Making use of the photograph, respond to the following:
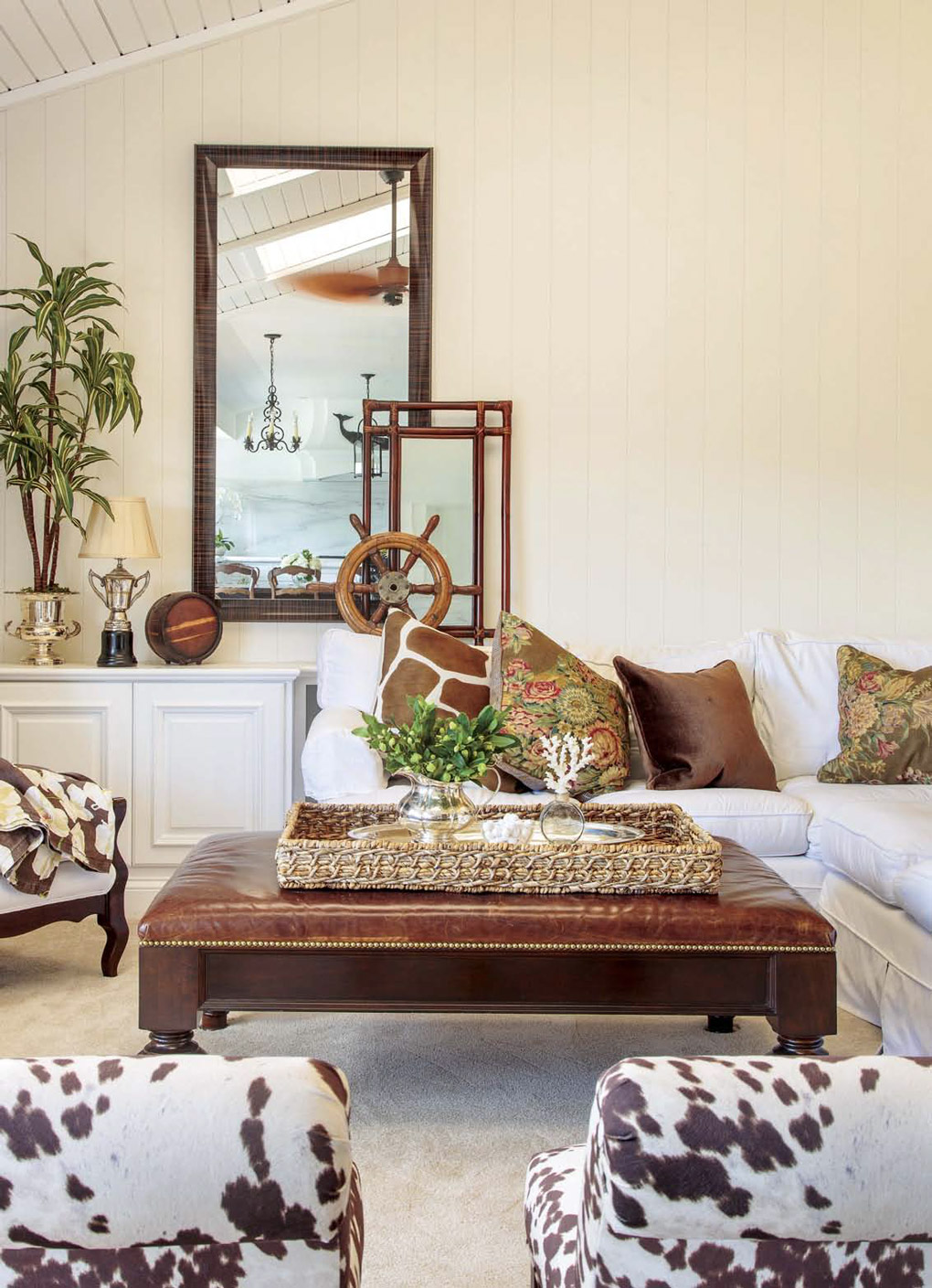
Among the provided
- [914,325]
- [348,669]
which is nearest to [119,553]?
[348,669]

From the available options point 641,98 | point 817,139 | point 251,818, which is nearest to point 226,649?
point 251,818

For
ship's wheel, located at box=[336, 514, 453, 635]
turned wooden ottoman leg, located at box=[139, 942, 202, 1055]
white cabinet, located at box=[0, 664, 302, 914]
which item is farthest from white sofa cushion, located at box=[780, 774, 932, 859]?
turned wooden ottoman leg, located at box=[139, 942, 202, 1055]

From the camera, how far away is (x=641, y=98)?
13.5 feet

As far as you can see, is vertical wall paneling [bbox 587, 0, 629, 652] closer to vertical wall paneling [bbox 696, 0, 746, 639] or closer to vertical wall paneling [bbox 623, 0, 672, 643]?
vertical wall paneling [bbox 623, 0, 672, 643]

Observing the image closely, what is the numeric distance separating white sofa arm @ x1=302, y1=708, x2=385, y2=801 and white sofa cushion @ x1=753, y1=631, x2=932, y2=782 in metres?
1.27

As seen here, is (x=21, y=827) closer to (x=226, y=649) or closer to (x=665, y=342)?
(x=226, y=649)

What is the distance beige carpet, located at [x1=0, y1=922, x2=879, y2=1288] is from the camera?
1.86 m

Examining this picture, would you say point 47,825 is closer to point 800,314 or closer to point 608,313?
point 608,313

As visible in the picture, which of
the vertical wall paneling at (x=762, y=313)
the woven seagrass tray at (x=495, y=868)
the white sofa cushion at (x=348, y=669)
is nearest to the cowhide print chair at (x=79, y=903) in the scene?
the white sofa cushion at (x=348, y=669)

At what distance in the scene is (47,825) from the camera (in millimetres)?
2889

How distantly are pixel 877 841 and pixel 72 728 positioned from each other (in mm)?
2447

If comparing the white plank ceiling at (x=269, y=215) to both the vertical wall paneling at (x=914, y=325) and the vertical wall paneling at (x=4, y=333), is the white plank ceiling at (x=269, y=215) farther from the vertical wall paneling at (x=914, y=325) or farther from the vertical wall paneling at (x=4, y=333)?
the vertical wall paneling at (x=914, y=325)

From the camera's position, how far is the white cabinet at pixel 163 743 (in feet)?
12.4

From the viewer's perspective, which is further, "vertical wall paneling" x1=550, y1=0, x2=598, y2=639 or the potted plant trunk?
"vertical wall paneling" x1=550, y1=0, x2=598, y2=639
